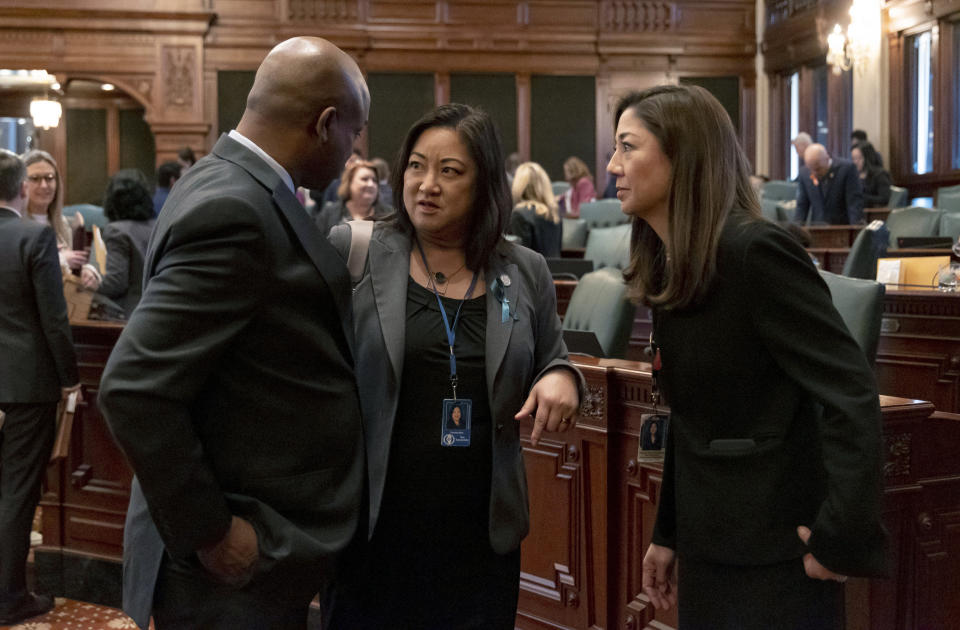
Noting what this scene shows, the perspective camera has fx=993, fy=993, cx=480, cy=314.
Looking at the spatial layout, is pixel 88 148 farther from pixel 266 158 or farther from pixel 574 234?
pixel 266 158

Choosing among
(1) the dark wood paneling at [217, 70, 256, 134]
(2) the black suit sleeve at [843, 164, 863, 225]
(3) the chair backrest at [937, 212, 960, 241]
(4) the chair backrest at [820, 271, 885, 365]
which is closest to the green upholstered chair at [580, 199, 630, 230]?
(2) the black suit sleeve at [843, 164, 863, 225]

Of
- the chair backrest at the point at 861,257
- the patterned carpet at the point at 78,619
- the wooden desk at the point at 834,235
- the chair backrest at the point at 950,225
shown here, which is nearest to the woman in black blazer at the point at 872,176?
the chair backrest at the point at 950,225

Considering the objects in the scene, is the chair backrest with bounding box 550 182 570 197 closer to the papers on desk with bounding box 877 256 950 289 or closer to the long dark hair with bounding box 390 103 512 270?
the papers on desk with bounding box 877 256 950 289

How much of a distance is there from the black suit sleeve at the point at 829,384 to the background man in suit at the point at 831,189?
7.58 m

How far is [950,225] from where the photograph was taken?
7.56m

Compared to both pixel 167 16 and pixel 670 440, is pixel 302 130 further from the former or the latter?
pixel 167 16

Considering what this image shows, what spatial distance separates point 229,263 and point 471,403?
60 cm

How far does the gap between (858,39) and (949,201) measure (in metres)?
2.44

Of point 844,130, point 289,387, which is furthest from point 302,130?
point 844,130

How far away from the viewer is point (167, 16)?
41.3ft

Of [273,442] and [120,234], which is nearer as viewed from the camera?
[273,442]

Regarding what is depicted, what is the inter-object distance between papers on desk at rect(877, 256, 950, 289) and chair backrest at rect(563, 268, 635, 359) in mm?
1496

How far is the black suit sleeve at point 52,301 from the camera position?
3.58 metres

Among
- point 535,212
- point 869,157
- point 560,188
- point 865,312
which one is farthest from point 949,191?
point 865,312
